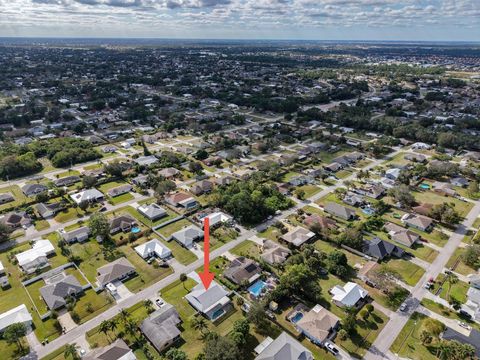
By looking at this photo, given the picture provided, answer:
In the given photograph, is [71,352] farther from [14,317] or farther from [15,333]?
[14,317]

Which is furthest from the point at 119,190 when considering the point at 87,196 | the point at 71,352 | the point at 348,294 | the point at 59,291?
the point at 348,294

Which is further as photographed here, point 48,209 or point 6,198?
point 6,198

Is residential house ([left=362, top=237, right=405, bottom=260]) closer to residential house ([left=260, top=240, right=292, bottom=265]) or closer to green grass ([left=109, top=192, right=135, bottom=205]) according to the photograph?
residential house ([left=260, top=240, right=292, bottom=265])

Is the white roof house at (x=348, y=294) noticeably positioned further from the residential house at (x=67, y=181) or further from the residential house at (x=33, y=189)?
the residential house at (x=33, y=189)

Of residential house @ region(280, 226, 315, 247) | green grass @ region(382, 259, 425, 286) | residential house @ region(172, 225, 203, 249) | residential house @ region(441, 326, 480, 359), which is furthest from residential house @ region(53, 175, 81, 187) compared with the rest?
residential house @ region(441, 326, 480, 359)

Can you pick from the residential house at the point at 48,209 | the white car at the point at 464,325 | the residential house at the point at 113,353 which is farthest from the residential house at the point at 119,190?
the white car at the point at 464,325

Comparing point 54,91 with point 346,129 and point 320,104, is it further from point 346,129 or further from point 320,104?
point 346,129

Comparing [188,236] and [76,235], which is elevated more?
[188,236]
